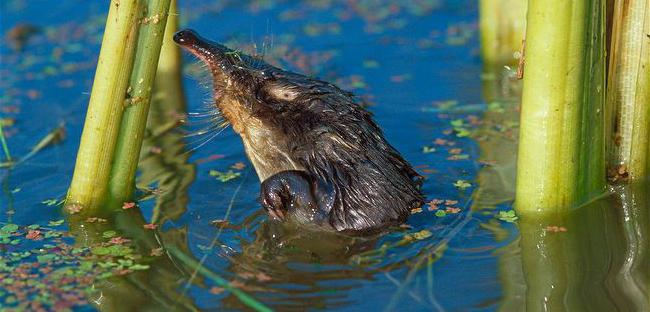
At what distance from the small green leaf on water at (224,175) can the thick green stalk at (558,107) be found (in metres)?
1.46

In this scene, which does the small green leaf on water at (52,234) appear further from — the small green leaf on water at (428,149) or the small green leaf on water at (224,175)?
the small green leaf on water at (428,149)

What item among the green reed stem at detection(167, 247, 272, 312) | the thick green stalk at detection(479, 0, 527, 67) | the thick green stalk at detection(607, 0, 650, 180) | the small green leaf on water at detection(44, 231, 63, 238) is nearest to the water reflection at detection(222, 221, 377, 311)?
the green reed stem at detection(167, 247, 272, 312)

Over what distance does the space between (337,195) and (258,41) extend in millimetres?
2970

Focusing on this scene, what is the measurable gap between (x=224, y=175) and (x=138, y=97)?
107 centimetres

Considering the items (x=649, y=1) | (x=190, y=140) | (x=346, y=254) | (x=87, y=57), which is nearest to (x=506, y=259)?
(x=346, y=254)

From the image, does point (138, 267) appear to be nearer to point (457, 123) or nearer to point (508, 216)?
point (508, 216)

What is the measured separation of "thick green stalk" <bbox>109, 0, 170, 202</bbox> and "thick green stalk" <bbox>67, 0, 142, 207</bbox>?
38 mm

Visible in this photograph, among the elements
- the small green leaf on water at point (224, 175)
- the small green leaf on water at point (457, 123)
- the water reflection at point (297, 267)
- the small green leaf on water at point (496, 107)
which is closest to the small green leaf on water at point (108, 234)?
the water reflection at point (297, 267)

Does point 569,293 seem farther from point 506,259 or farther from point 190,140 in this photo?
point 190,140

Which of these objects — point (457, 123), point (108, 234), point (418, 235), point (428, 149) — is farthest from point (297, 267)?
point (457, 123)

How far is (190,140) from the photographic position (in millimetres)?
5719

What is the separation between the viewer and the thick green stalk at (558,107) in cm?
387

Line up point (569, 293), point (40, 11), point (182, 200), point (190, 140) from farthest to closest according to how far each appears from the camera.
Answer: point (40, 11), point (190, 140), point (182, 200), point (569, 293)

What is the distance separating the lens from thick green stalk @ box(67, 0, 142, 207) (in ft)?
13.0
